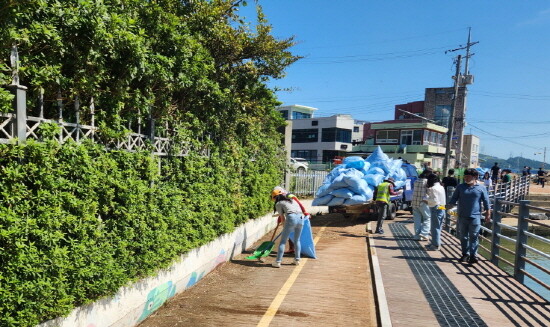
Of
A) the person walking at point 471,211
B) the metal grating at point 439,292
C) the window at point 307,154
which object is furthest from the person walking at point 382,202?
the window at point 307,154

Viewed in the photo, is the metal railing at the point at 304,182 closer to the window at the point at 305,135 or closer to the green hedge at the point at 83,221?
the green hedge at the point at 83,221

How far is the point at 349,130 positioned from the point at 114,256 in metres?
51.1

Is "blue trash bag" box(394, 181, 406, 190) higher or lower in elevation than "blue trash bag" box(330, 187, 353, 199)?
higher

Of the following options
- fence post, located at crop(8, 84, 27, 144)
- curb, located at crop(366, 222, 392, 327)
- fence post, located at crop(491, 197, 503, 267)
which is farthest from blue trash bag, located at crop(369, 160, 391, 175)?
fence post, located at crop(8, 84, 27, 144)

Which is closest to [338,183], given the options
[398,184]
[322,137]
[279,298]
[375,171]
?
[375,171]

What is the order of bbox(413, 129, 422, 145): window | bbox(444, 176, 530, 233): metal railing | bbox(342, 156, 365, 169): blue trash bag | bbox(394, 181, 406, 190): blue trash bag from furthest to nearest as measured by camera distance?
bbox(413, 129, 422, 145): window → bbox(444, 176, 530, 233): metal railing → bbox(394, 181, 406, 190): blue trash bag → bbox(342, 156, 365, 169): blue trash bag

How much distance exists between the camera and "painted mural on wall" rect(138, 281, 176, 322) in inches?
191

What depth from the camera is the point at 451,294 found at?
562cm

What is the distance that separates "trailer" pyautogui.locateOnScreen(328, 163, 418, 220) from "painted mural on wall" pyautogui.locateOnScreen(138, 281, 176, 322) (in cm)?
769

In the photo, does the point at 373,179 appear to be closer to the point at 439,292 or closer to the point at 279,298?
the point at 439,292

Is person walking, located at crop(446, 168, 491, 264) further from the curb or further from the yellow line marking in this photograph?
the yellow line marking

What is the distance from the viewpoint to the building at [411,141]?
4347 centimetres

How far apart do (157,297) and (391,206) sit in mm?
10560

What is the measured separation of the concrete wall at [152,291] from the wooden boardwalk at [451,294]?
322cm
